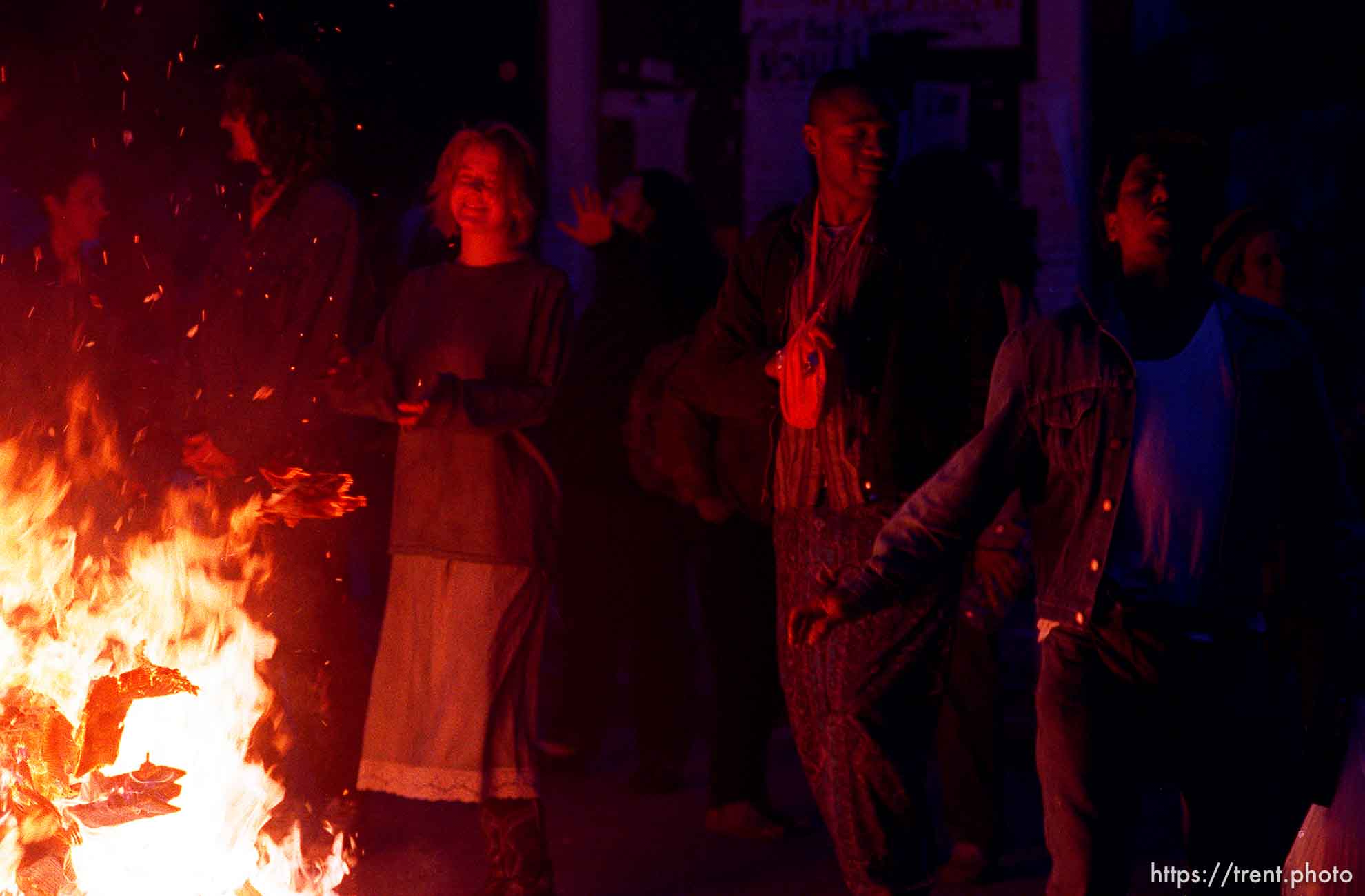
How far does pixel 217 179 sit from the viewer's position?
9375 millimetres

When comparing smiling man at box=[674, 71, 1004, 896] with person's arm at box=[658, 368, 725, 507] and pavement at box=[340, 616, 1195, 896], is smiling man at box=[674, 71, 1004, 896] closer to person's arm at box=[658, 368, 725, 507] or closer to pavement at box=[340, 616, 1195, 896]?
person's arm at box=[658, 368, 725, 507]

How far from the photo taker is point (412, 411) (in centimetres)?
557

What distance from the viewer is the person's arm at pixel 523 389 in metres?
5.56

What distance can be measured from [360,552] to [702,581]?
1.26 m

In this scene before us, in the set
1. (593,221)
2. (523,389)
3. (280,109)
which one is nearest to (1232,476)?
(523,389)

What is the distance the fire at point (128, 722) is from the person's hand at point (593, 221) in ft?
7.37

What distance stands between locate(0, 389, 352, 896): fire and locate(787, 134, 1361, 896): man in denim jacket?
2046 mm

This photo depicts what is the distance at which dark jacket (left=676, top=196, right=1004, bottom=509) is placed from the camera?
501 centimetres

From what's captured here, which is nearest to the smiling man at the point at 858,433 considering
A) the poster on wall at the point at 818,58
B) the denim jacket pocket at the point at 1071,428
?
the denim jacket pocket at the point at 1071,428

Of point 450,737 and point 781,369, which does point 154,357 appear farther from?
point 781,369

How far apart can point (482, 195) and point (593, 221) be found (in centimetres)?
Answer: 169

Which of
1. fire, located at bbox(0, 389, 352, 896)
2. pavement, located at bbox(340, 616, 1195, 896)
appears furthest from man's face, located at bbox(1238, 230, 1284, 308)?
fire, located at bbox(0, 389, 352, 896)

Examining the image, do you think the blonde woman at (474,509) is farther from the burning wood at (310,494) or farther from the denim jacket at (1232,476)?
the denim jacket at (1232,476)

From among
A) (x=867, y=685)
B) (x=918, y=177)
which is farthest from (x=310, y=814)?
(x=918, y=177)
